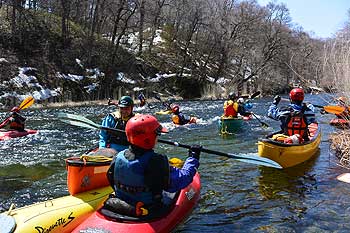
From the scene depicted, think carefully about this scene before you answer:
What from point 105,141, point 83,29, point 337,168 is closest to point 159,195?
point 105,141

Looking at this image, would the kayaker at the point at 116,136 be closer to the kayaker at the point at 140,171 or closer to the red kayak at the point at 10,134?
the kayaker at the point at 140,171

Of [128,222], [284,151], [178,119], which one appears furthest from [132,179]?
[178,119]

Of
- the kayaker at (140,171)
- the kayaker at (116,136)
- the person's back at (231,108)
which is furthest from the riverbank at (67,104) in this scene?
the kayaker at (140,171)

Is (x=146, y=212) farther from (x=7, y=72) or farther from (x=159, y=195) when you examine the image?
(x=7, y=72)

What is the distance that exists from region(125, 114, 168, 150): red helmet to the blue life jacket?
13cm

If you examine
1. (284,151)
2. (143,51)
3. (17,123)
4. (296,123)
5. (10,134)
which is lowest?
(10,134)

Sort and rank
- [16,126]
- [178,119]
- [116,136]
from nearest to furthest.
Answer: [116,136]
[16,126]
[178,119]

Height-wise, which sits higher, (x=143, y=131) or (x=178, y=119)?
(x=143, y=131)

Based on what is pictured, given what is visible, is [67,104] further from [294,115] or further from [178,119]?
[294,115]

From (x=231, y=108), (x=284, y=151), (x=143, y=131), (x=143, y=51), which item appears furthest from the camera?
(x=143, y=51)

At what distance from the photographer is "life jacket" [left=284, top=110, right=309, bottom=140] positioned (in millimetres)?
8461

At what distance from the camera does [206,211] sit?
6.07 metres

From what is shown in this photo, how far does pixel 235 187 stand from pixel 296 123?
218cm

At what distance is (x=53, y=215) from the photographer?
446 cm
